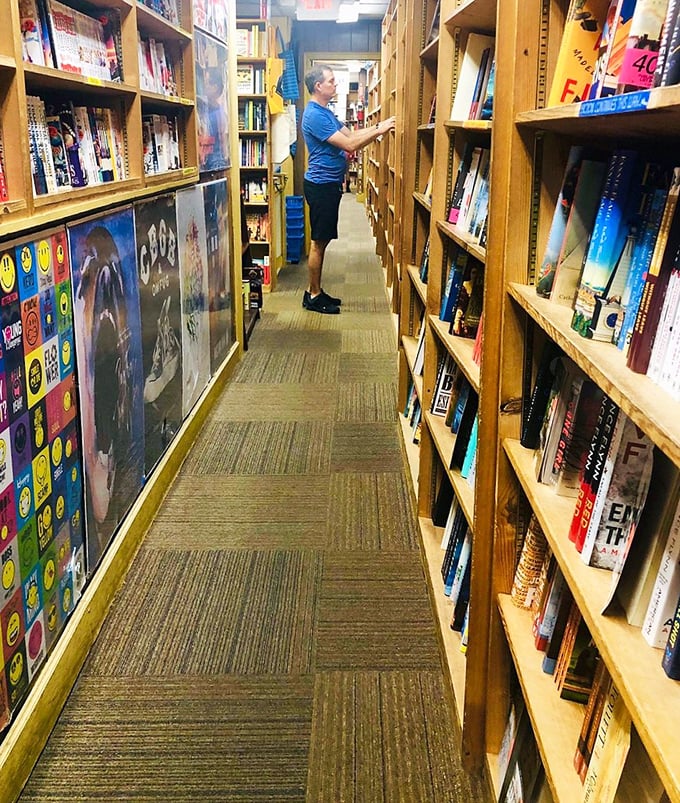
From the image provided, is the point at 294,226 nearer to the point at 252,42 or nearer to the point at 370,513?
the point at 252,42

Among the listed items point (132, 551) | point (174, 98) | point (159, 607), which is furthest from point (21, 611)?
point (174, 98)

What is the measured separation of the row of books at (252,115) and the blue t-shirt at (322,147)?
2.83 feet

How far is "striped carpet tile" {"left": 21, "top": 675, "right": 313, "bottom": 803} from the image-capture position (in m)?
1.64

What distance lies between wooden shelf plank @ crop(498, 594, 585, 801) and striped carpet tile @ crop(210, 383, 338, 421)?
2507 mm

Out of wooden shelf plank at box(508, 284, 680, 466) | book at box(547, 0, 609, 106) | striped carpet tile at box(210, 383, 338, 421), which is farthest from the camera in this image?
striped carpet tile at box(210, 383, 338, 421)

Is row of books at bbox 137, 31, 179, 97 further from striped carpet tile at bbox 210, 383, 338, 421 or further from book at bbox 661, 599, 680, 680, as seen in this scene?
book at bbox 661, 599, 680, 680

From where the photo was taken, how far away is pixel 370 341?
17.4 ft

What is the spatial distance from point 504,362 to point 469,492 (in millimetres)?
532

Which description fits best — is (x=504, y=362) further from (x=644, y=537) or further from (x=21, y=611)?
(x=21, y=611)

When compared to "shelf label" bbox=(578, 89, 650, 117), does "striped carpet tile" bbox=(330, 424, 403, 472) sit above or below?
below

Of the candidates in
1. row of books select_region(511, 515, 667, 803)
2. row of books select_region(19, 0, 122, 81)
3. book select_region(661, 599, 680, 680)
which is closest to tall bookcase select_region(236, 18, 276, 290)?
row of books select_region(19, 0, 122, 81)

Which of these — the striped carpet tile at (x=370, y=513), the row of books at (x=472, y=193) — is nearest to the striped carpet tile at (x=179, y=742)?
the striped carpet tile at (x=370, y=513)

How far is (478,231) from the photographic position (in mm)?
1996

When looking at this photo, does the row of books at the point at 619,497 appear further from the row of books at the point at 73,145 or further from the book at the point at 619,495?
the row of books at the point at 73,145
